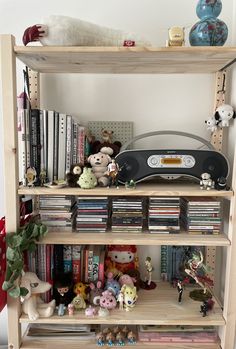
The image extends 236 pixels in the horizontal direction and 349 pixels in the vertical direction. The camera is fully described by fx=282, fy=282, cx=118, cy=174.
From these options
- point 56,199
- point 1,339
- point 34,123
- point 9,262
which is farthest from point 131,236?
point 1,339

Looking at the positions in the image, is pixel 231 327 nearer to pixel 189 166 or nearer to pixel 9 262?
pixel 189 166

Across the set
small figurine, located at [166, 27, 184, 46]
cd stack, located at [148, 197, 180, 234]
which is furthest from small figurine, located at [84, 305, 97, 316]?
small figurine, located at [166, 27, 184, 46]

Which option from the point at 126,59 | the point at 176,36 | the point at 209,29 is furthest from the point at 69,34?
the point at 209,29

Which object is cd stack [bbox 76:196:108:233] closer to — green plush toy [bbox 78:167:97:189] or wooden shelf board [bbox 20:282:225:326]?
green plush toy [bbox 78:167:97:189]

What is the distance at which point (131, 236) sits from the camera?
3.25 feet

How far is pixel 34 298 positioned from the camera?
1.01 meters

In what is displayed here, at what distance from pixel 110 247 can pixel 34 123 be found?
57 cm

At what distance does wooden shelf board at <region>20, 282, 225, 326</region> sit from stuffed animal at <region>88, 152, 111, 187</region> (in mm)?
471

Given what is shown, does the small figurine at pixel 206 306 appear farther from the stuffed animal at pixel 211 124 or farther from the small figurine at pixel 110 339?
the stuffed animal at pixel 211 124

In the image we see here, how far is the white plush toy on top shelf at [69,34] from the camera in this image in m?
0.87

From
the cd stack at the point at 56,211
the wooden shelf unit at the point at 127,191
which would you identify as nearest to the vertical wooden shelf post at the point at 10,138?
the wooden shelf unit at the point at 127,191

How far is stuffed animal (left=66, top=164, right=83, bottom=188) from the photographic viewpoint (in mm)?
986

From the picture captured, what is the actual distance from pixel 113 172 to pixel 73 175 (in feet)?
0.48

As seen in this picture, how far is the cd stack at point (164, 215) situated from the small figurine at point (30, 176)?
425 millimetres
